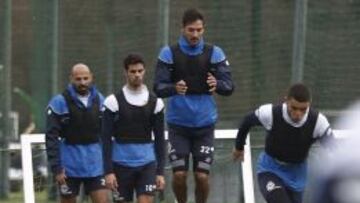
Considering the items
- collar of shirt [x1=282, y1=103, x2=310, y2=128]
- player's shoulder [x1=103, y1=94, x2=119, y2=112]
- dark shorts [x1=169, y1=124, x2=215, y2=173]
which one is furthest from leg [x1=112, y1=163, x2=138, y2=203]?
collar of shirt [x1=282, y1=103, x2=310, y2=128]

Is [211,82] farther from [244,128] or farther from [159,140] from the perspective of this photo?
[244,128]

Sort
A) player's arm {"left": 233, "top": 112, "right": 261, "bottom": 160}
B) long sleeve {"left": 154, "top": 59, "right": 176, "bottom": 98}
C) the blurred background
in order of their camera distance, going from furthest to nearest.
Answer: the blurred background → long sleeve {"left": 154, "top": 59, "right": 176, "bottom": 98} → player's arm {"left": 233, "top": 112, "right": 261, "bottom": 160}

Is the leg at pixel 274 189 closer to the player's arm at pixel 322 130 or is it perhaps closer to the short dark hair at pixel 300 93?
the player's arm at pixel 322 130

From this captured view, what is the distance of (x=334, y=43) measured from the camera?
15.1 meters

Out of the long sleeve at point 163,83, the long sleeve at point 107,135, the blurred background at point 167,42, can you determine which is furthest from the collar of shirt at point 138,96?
the blurred background at point 167,42

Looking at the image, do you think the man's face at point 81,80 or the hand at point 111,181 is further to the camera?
the man's face at point 81,80

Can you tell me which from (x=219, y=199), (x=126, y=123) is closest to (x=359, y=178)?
(x=126, y=123)

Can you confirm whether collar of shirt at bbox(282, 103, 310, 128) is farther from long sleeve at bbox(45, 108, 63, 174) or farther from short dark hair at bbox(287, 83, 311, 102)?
long sleeve at bbox(45, 108, 63, 174)

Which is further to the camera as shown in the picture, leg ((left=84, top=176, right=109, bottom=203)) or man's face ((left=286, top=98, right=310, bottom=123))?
leg ((left=84, top=176, right=109, bottom=203))

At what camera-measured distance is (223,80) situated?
11836 mm

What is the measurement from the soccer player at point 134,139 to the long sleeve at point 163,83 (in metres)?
0.33

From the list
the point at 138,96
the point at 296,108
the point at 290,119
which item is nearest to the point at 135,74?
the point at 138,96

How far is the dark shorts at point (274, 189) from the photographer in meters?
10.5

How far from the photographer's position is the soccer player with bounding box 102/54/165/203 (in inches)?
440
